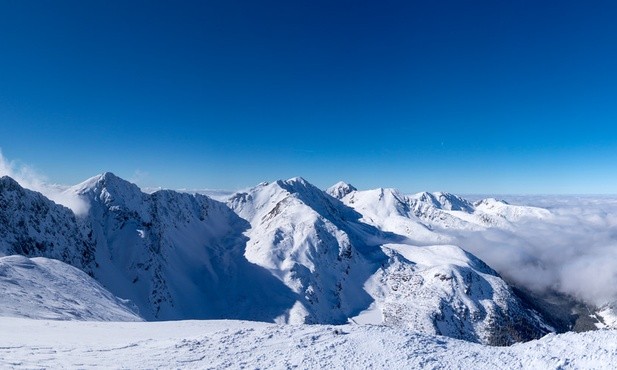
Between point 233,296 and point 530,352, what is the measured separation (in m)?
179

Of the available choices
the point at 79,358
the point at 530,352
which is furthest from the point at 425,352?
the point at 79,358

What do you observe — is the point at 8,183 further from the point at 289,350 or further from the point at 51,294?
the point at 289,350

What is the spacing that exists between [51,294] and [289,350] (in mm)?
37222

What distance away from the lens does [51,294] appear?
4525 cm

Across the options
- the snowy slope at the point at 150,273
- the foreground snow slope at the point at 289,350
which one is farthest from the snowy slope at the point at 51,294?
the snowy slope at the point at 150,273

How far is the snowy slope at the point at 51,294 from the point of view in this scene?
37812mm

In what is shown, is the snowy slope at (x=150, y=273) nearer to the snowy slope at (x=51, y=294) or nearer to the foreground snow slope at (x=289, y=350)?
the snowy slope at (x=51, y=294)

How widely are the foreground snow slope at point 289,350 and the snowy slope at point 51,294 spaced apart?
9194mm

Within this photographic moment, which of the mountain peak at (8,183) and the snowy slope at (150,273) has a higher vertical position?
the mountain peak at (8,183)

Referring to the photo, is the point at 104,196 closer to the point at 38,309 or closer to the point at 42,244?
the point at 42,244

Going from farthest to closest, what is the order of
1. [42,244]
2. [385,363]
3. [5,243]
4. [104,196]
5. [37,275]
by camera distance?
[104,196] → [42,244] → [5,243] → [37,275] → [385,363]

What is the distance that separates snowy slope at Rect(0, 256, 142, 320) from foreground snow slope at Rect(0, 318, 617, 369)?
9.19m

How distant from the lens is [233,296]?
188m

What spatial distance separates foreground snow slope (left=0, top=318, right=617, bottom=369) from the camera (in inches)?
857
